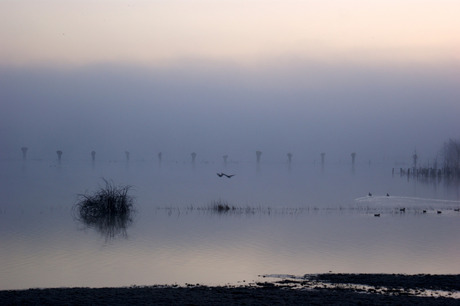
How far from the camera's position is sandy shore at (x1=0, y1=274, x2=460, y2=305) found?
517 inches

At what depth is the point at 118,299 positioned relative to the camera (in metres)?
13.3

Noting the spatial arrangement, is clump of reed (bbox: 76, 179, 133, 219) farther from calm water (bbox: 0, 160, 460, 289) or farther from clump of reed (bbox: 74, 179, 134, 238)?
calm water (bbox: 0, 160, 460, 289)

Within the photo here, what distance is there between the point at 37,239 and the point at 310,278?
13044 mm

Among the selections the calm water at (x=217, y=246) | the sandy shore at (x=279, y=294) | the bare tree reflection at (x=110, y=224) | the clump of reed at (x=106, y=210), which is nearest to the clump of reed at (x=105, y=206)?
the clump of reed at (x=106, y=210)

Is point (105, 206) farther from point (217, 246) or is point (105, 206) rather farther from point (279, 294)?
point (279, 294)

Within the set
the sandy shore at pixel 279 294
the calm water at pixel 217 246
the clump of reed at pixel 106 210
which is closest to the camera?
the sandy shore at pixel 279 294

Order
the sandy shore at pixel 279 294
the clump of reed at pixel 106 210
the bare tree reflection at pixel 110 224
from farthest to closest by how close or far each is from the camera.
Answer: the clump of reed at pixel 106 210 → the bare tree reflection at pixel 110 224 → the sandy shore at pixel 279 294

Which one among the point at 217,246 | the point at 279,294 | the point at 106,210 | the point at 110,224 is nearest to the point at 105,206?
the point at 106,210

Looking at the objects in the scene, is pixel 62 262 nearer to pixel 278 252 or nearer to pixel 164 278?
pixel 164 278

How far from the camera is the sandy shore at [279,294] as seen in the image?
13125mm

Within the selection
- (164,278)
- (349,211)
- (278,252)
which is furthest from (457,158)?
(164,278)

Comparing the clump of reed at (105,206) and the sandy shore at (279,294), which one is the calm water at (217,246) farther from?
the sandy shore at (279,294)

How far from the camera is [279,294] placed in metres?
14.2

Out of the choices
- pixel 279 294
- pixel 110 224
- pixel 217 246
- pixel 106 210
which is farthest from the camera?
pixel 106 210
